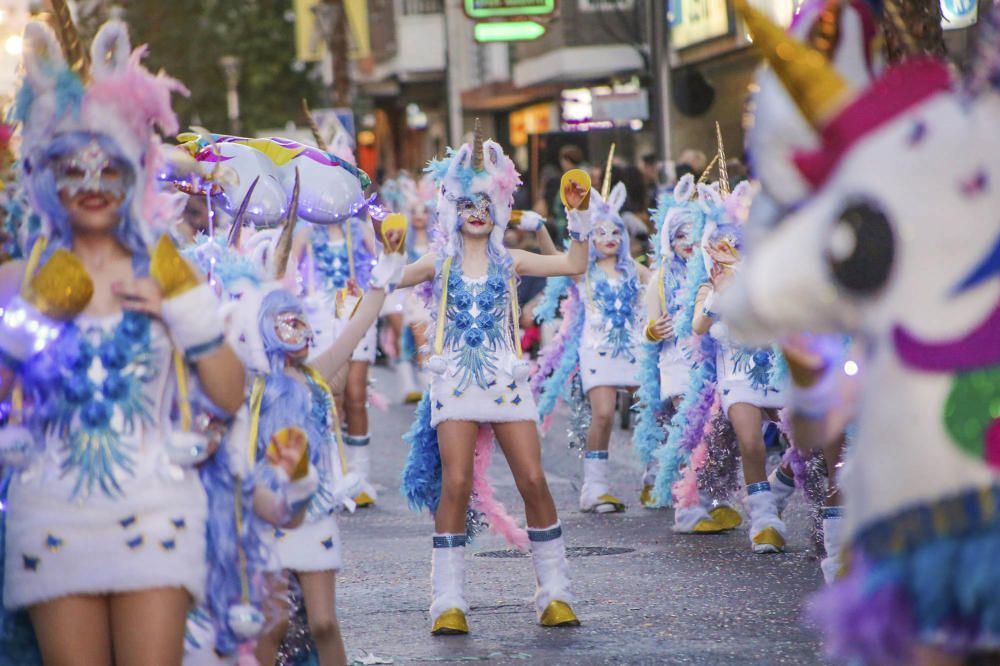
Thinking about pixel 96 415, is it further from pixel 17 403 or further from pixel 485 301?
pixel 485 301

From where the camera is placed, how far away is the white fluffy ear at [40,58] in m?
4.49

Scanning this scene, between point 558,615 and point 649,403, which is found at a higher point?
point 649,403

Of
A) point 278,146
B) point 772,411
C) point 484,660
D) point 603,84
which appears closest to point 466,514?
point 484,660

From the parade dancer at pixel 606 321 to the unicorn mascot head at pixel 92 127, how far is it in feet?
24.2

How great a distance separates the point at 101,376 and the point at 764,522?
5.76 meters

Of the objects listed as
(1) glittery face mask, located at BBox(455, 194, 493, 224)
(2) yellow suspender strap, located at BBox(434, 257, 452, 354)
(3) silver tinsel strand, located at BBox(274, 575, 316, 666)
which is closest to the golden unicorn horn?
(1) glittery face mask, located at BBox(455, 194, 493, 224)

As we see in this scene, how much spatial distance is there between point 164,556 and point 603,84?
26968mm

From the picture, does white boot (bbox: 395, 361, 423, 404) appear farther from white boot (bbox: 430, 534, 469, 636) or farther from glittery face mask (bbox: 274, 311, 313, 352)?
glittery face mask (bbox: 274, 311, 313, 352)

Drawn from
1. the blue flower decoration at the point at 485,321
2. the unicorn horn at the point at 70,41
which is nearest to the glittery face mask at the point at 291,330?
the unicorn horn at the point at 70,41

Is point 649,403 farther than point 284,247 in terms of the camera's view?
Yes

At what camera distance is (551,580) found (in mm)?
7695

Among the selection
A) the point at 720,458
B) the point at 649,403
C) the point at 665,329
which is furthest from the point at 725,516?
the point at 665,329

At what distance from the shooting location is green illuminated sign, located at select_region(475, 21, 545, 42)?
824 inches

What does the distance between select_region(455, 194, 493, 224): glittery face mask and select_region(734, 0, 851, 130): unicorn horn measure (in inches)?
173
